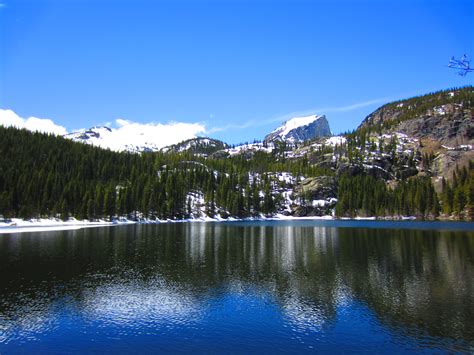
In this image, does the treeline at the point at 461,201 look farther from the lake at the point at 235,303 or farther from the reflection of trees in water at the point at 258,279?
the lake at the point at 235,303

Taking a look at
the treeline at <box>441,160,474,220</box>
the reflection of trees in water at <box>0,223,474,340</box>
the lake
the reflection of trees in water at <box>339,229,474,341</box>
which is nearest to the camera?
the lake

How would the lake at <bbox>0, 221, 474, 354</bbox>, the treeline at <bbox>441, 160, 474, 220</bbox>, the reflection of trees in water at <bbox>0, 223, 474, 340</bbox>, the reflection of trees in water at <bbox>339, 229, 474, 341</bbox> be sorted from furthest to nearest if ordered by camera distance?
the treeline at <bbox>441, 160, 474, 220</bbox> < the reflection of trees in water at <bbox>0, 223, 474, 340</bbox> < the reflection of trees in water at <bbox>339, 229, 474, 341</bbox> < the lake at <bbox>0, 221, 474, 354</bbox>

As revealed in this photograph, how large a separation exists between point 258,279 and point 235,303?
11564mm

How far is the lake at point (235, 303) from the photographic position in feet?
87.5

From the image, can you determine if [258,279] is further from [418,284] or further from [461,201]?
[461,201]

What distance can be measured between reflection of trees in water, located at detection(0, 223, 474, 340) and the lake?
168 millimetres

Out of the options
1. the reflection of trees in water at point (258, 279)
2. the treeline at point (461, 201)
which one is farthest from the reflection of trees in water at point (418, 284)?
the treeline at point (461, 201)

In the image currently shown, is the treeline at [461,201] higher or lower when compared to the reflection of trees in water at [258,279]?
higher

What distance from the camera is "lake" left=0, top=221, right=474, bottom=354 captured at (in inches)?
1049

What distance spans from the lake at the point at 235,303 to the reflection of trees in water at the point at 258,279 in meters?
0.17

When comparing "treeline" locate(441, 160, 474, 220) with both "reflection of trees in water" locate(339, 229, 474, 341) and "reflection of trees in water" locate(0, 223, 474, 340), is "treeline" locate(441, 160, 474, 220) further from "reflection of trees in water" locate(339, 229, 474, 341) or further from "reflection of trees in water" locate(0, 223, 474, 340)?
"reflection of trees in water" locate(339, 229, 474, 341)

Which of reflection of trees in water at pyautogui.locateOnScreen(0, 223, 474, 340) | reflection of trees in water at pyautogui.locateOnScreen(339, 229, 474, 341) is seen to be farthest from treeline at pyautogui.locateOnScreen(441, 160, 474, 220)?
reflection of trees in water at pyautogui.locateOnScreen(339, 229, 474, 341)

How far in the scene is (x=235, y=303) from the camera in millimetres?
36562

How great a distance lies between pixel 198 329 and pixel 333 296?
1710 centimetres
